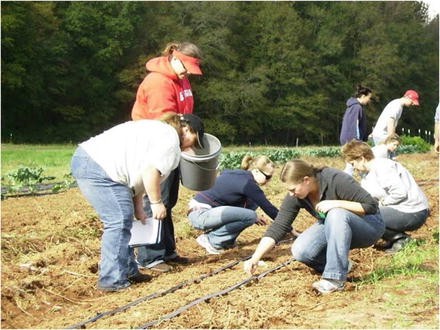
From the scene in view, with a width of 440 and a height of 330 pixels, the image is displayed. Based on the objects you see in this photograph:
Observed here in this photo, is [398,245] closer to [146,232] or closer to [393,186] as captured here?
[393,186]

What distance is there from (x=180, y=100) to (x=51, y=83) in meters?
33.1

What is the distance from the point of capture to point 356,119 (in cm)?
824

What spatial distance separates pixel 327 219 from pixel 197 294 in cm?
96

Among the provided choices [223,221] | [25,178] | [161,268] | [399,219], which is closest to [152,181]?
[161,268]

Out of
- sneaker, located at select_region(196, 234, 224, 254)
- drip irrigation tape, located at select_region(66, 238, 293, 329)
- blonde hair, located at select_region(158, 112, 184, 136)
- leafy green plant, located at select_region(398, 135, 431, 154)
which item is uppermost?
blonde hair, located at select_region(158, 112, 184, 136)

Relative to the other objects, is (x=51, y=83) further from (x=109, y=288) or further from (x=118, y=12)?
(x=109, y=288)

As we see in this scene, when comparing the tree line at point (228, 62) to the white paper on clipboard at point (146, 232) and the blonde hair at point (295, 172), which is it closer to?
the white paper on clipboard at point (146, 232)

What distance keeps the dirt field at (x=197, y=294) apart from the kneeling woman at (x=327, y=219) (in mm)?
188

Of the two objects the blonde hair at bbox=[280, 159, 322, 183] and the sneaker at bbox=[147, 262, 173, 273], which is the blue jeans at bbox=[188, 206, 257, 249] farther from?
the blonde hair at bbox=[280, 159, 322, 183]

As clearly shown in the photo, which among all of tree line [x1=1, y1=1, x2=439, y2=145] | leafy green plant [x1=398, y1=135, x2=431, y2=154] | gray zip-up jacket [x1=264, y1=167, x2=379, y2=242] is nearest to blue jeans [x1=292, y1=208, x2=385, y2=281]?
gray zip-up jacket [x1=264, y1=167, x2=379, y2=242]

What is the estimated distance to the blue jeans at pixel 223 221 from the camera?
5.31 meters

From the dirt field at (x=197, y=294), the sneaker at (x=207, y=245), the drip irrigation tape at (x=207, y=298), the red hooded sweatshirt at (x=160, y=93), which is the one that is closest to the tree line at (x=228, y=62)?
the dirt field at (x=197, y=294)

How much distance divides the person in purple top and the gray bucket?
0.42 m

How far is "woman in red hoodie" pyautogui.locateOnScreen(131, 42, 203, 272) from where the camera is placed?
4750mm
